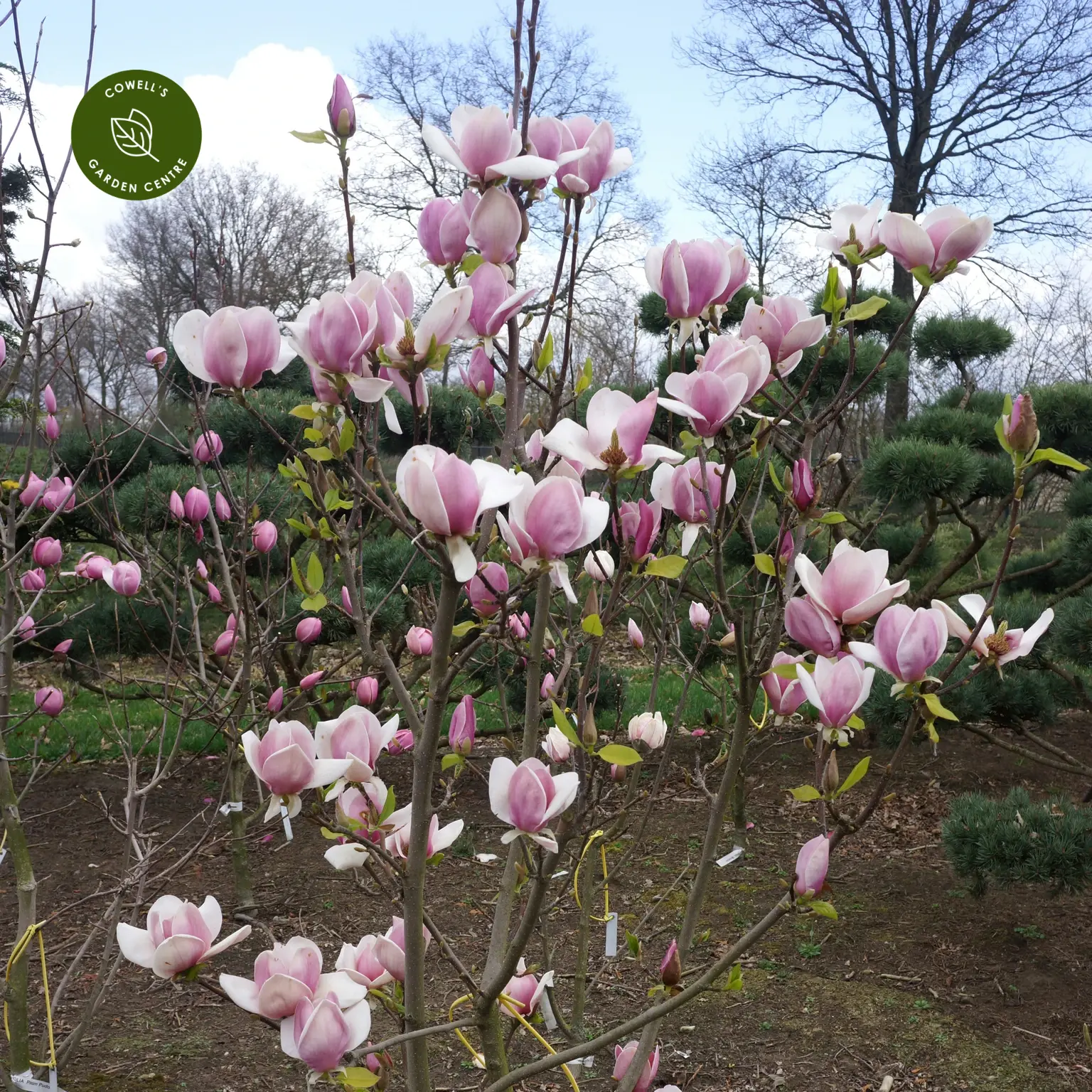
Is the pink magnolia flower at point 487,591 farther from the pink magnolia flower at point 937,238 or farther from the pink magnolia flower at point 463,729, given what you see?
the pink magnolia flower at point 937,238

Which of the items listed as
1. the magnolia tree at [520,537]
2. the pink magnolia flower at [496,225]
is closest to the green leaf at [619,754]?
the magnolia tree at [520,537]

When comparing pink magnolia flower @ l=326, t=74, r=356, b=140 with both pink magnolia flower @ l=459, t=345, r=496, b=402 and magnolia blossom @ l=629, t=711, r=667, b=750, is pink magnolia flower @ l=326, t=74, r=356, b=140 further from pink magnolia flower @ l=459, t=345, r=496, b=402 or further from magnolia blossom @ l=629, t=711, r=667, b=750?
magnolia blossom @ l=629, t=711, r=667, b=750

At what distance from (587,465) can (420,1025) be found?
26.1 inches

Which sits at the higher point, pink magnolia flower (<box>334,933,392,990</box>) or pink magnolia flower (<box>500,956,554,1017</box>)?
pink magnolia flower (<box>334,933,392,990</box>)

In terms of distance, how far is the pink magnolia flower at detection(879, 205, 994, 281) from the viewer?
42.3 inches

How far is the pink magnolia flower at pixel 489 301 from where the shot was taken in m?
0.93

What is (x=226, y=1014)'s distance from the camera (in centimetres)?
280

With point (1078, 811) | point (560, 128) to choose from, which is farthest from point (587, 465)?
point (1078, 811)

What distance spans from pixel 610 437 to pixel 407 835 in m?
0.57

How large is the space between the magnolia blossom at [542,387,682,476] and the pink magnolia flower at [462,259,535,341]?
0.41 feet

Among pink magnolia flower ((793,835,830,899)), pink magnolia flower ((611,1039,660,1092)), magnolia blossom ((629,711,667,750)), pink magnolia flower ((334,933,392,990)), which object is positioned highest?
pink magnolia flower ((793,835,830,899))

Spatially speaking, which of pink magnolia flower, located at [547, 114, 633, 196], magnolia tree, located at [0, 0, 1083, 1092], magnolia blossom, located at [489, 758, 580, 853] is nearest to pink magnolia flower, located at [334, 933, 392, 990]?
magnolia tree, located at [0, 0, 1083, 1092]

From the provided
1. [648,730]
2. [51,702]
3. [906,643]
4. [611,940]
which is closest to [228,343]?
[906,643]

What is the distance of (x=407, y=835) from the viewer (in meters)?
1.17
